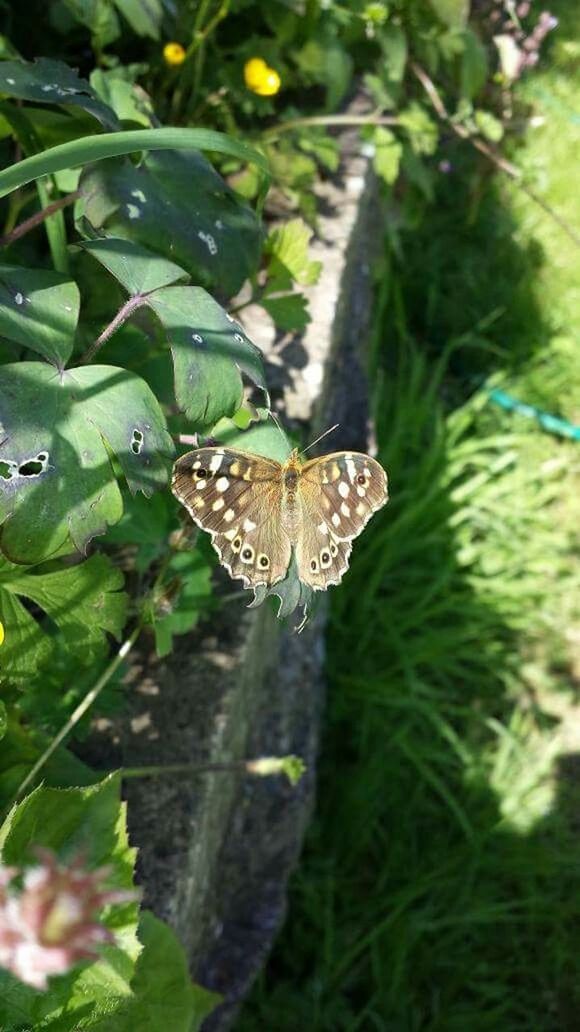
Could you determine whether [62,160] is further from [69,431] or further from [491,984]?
[491,984]

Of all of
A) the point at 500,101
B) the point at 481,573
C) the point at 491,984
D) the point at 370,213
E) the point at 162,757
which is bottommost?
the point at 491,984

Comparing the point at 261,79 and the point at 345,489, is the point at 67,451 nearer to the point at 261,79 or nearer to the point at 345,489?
the point at 345,489

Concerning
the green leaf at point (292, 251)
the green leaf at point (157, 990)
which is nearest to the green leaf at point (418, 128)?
the green leaf at point (292, 251)

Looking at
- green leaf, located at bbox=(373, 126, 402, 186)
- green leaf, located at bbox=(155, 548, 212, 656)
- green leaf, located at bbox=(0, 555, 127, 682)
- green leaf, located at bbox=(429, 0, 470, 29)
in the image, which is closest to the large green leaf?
green leaf, located at bbox=(0, 555, 127, 682)

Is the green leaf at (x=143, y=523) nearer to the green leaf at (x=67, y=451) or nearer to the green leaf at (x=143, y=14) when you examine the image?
the green leaf at (x=67, y=451)

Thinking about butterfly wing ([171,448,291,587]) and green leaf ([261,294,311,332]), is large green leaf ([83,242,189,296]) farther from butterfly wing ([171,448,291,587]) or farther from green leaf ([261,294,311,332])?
green leaf ([261,294,311,332])

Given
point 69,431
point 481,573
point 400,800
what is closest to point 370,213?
point 481,573

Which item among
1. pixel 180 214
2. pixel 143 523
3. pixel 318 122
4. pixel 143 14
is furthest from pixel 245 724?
pixel 318 122

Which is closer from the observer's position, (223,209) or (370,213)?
(223,209)
